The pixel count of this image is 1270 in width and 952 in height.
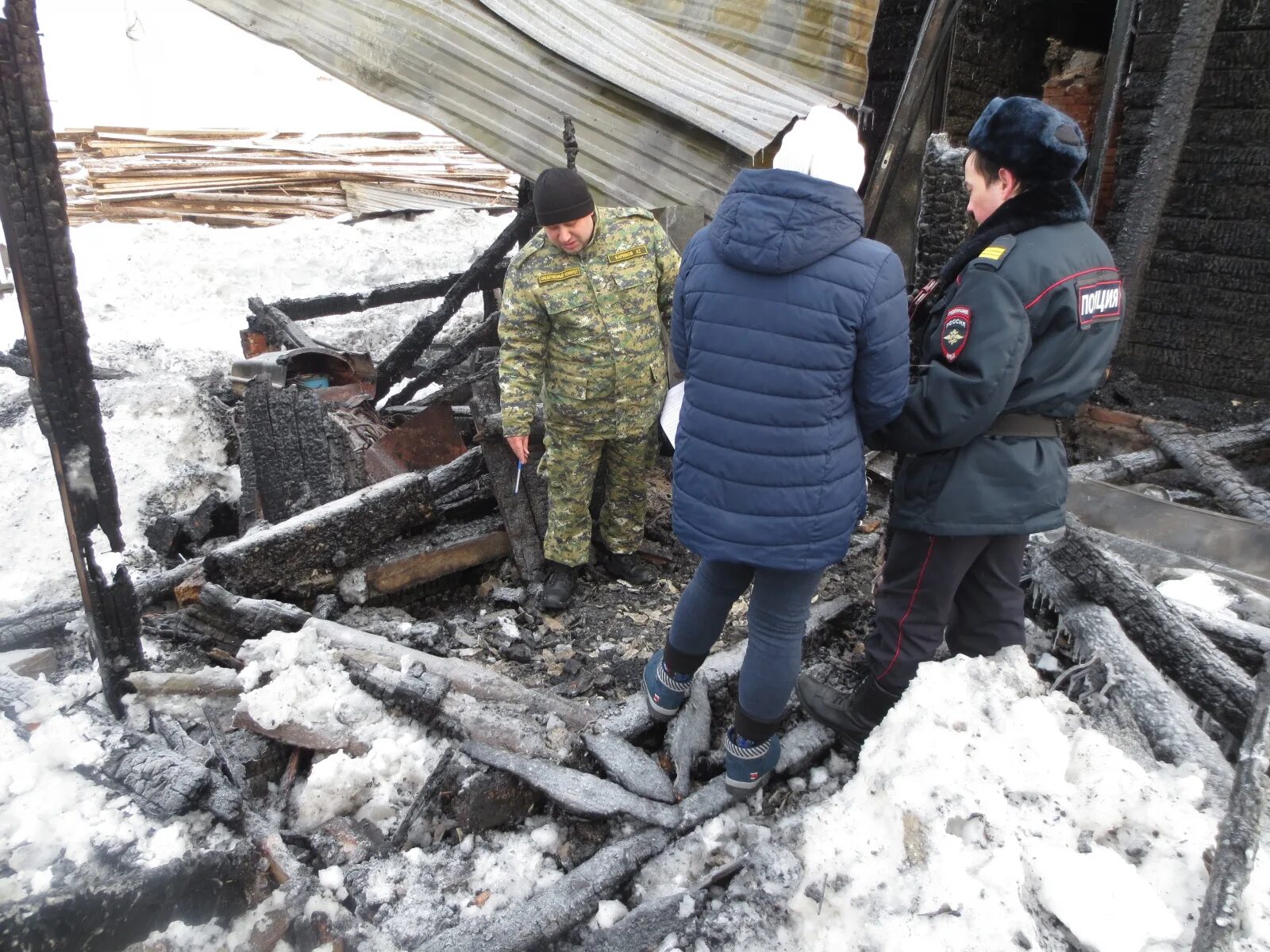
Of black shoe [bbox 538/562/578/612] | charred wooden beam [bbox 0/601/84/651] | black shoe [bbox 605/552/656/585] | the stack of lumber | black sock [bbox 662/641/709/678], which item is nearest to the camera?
black sock [bbox 662/641/709/678]

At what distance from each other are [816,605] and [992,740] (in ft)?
4.83

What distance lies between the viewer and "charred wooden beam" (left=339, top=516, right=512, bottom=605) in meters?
4.22

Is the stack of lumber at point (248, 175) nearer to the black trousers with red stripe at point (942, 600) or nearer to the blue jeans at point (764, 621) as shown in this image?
the blue jeans at point (764, 621)

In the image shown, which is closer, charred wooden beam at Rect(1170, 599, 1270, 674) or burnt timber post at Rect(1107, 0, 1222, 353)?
charred wooden beam at Rect(1170, 599, 1270, 674)

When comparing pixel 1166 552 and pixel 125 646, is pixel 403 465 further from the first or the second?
pixel 1166 552

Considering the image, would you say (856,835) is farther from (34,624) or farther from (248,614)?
(34,624)

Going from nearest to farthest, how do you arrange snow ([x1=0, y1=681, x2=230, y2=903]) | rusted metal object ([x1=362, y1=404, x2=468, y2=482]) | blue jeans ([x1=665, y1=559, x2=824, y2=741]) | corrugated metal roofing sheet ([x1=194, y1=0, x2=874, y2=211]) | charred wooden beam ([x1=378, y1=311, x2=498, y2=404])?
snow ([x1=0, y1=681, x2=230, y2=903]) → blue jeans ([x1=665, y1=559, x2=824, y2=741]) → corrugated metal roofing sheet ([x1=194, y1=0, x2=874, y2=211]) → rusted metal object ([x1=362, y1=404, x2=468, y2=482]) → charred wooden beam ([x1=378, y1=311, x2=498, y2=404])

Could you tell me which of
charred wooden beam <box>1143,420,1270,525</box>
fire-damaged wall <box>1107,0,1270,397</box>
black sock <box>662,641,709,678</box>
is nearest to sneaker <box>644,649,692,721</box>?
black sock <box>662,641,709,678</box>

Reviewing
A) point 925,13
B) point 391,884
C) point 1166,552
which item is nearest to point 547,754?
point 391,884

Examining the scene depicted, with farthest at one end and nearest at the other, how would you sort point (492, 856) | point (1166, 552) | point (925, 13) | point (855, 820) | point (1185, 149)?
1. point (925, 13)
2. point (1185, 149)
3. point (1166, 552)
4. point (492, 856)
5. point (855, 820)

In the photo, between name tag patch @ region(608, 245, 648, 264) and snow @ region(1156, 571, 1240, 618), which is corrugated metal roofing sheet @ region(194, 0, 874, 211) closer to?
name tag patch @ region(608, 245, 648, 264)

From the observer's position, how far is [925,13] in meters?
6.03

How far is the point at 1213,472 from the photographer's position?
484 centimetres

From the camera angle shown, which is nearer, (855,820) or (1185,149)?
(855,820)
